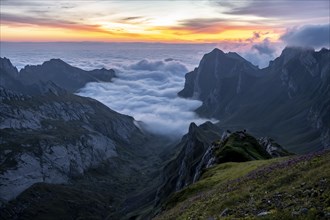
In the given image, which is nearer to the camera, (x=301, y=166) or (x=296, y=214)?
(x=296, y=214)

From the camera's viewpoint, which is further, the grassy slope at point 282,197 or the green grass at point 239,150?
the green grass at point 239,150

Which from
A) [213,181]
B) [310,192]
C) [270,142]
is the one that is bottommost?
[270,142]

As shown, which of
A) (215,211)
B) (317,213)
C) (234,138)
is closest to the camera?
(317,213)

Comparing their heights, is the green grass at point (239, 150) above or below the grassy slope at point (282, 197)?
below

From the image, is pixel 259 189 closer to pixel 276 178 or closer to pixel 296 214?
pixel 276 178

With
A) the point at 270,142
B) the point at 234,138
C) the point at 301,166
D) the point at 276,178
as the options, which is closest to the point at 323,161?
the point at 301,166

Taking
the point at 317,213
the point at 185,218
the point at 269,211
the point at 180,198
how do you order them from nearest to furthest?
the point at 317,213 → the point at 269,211 → the point at 185,218 → the point at 180,198

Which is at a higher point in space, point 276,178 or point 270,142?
point 276,178

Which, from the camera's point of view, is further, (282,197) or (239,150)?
(239,150)

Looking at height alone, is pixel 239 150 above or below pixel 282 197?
below

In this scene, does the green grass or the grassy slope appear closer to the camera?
the grassy slope

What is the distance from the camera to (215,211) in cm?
4344

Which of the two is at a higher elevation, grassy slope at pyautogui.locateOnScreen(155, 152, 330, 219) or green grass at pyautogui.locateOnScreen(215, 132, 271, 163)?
grassy slope at pyautogui.locateOnScreen(155, 152, 330, 219)

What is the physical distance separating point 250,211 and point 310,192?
19.0 ft
